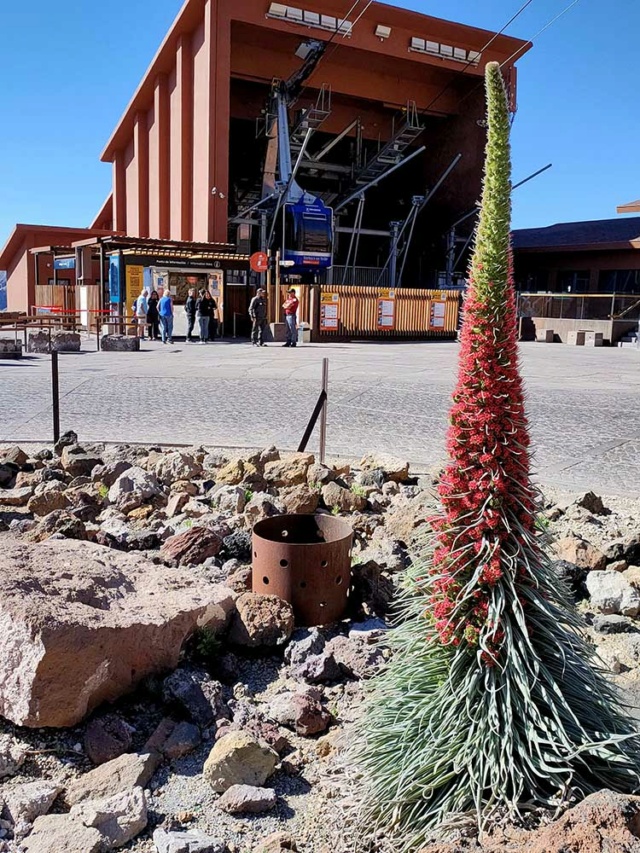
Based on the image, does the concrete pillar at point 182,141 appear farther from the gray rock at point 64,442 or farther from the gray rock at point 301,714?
the gray rock at point 301,714

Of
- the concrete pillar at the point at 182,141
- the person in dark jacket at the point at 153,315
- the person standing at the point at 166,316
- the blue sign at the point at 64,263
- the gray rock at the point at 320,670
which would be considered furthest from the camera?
the concrete pillar at the point at 182,141

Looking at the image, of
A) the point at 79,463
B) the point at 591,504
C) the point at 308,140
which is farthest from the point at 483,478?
the point at 308,140

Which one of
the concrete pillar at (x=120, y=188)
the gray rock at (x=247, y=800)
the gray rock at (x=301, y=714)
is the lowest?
the gray rock at (x=247, y=800)

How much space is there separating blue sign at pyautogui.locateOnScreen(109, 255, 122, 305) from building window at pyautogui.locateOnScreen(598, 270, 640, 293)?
23933 millimetres

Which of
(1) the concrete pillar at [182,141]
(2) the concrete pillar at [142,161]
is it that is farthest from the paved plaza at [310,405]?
(2) the concrete pillar at [142,161]

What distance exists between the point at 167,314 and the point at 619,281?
24096mm

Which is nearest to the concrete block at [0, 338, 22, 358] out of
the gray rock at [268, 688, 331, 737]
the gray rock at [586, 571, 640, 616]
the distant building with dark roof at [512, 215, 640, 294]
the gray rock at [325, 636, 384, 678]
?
the gray rock at [325, 636, 384, 678]

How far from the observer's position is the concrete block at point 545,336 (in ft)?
111

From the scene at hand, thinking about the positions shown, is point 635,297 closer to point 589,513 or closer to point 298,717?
point 589,513

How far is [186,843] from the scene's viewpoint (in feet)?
8.30

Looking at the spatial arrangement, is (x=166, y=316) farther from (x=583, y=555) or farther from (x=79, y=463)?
(x=583, y=555)

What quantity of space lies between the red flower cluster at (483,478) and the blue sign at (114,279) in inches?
1062

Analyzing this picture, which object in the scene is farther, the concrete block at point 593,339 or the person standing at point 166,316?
the concrete block at point 593,339

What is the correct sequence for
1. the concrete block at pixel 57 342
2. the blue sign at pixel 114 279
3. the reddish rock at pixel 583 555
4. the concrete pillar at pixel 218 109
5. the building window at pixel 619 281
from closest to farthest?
the reddish rock at pixel 583 555, the concrete block at pixel 57 342, the blue sign at pixel 114 279, the concrete pillar at pixel 218 109, the building window at pixel 619 281
